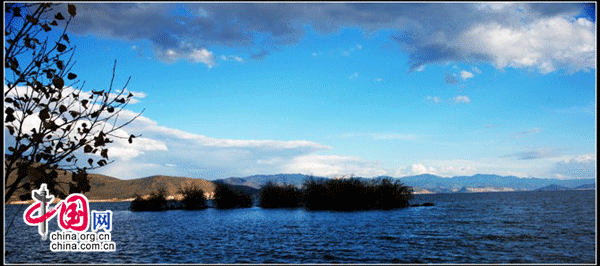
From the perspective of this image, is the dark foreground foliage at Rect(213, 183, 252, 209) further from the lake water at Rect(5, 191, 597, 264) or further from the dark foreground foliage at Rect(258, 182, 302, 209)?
the lake water at Rect(5, 191, 597, 264)

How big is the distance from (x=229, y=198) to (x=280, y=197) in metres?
14.6

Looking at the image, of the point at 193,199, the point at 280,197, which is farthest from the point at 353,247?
the point at 193,199

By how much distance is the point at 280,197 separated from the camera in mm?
80125

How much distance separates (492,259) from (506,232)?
41.4 ft

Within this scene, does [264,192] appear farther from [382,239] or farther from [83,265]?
[83,265]

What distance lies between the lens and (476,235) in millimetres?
29578

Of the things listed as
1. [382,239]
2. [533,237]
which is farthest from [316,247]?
[533,237]

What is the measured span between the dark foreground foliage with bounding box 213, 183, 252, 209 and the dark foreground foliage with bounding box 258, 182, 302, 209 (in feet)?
32.9

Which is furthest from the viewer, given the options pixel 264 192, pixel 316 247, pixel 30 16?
pixel 264 192

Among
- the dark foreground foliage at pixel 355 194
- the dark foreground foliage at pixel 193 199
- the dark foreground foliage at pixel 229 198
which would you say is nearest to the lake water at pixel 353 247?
the dark foreground foliage at pixel 355 194

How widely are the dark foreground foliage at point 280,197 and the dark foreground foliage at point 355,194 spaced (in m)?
8.74

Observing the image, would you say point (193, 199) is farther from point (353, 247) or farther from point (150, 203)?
point (353, 247)

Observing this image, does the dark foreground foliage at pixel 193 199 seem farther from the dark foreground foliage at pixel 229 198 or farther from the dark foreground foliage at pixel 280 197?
the dark foreground foliage at pixel 280 197

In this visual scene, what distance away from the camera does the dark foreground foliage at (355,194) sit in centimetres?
6712
